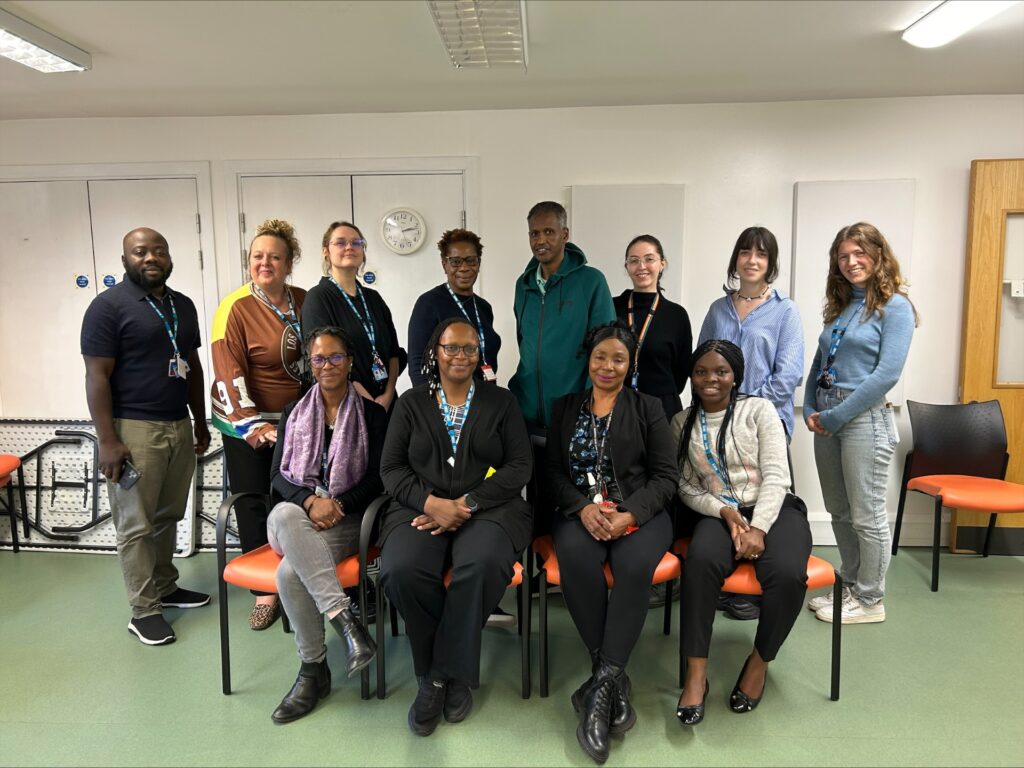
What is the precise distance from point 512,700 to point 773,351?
73.7 inches

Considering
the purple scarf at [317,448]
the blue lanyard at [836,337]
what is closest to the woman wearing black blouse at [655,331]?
the blue lanyard at [836,337]

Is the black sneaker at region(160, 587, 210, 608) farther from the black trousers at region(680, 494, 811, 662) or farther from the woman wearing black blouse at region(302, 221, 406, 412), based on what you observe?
the black trousers at region(680, 494, 811, 662)

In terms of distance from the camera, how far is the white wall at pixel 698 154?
143 inches

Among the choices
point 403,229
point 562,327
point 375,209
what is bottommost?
point 562,327

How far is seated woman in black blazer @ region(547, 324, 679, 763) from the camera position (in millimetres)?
2145

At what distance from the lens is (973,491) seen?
130 inches

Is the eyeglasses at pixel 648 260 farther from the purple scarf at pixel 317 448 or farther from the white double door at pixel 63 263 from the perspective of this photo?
the white double door at pixel 63 263

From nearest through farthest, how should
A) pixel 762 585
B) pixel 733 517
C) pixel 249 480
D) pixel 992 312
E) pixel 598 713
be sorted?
pixel 598 713 < pixel 762 585 < pixel 733 517 < pixel 249 480 < pixel 992 312

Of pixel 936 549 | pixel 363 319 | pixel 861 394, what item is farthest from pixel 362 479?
pixel 936 549

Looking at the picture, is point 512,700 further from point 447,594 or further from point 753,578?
point 753,578

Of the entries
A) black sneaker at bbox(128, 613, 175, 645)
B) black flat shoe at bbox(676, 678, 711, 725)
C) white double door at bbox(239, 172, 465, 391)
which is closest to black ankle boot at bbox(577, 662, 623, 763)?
black flat shoe at bbox(676, 678, 711, 725)

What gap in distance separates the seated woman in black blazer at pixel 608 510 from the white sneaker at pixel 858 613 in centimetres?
114

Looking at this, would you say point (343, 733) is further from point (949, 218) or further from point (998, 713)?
point (949, 218)

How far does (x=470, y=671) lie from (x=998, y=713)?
76.2 inches
